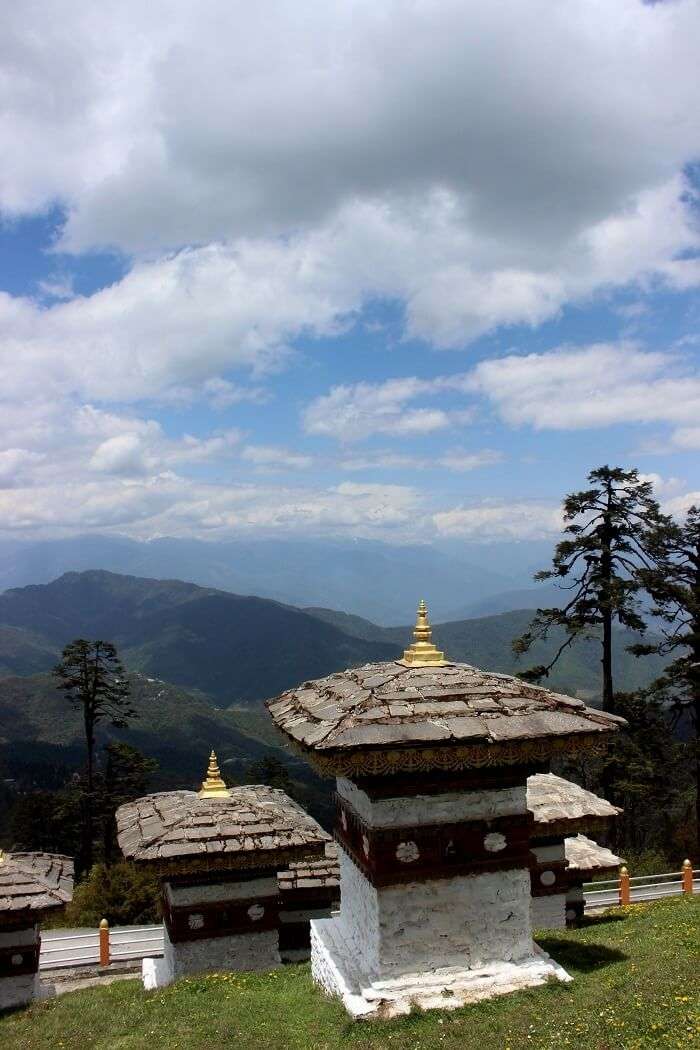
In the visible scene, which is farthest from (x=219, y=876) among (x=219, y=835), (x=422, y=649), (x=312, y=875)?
(x=422, y=649)

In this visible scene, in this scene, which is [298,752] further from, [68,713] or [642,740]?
[68,713]

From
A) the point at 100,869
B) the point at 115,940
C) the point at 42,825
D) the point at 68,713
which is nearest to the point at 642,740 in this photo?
the point at 115,940

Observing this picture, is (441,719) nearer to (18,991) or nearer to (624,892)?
(18,991)

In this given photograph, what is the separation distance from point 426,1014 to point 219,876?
13.0ft

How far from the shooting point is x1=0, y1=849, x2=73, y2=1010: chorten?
9633 mm

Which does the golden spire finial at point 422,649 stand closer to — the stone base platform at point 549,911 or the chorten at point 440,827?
the chorten at point 440,827

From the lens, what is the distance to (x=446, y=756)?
707 cm

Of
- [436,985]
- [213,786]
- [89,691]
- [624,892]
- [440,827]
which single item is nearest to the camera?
[436,985]

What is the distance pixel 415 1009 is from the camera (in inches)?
273

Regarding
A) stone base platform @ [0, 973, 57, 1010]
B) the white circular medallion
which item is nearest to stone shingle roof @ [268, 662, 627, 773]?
the white circular medallion

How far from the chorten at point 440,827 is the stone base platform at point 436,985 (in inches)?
0.5

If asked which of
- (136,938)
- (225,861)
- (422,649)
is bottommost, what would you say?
(136,938)

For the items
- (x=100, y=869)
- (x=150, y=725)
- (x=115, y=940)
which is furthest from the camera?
(x=150, y=725)

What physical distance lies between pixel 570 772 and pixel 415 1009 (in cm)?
2500
